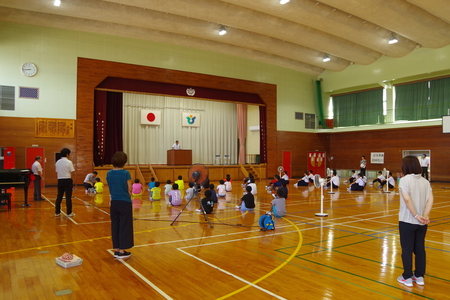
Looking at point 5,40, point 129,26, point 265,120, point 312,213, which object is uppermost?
point 129,26

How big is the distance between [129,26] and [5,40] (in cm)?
602

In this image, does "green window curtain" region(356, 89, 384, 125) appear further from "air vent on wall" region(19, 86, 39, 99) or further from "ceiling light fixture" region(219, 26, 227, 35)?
"air vent on wall" region(19, 86, 39, 99)

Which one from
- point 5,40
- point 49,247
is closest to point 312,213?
point 49,247

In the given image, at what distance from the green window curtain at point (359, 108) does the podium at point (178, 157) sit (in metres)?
13.6

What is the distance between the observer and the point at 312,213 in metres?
9.90

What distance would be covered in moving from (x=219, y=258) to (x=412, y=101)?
23.4m

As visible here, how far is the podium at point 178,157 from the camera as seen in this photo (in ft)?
71.4

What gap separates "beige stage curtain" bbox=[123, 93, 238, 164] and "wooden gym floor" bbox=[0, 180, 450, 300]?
1569 centimetres

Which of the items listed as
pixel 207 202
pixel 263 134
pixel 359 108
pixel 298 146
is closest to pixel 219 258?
pixel 207 202

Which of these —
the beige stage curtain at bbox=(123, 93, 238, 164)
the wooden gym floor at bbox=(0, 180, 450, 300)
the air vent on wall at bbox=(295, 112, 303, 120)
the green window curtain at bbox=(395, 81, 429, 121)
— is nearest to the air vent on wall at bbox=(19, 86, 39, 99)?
the beige stage curtain at bbox=(123, 93, 238, 164)

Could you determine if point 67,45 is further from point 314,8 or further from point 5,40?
point 314,8

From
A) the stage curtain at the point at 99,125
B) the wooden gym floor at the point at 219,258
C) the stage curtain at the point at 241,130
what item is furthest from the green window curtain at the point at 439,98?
the stage curtain at the point at 99,125

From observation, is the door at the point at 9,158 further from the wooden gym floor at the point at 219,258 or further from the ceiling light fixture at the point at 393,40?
the ceiling light fixture at the point at 393,40

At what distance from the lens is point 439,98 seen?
22.7 metres
